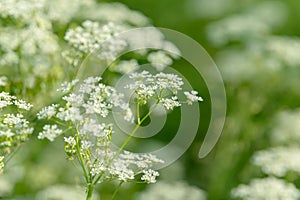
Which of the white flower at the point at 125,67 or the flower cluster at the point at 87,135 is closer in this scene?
the flower cluster at the point at 87,135

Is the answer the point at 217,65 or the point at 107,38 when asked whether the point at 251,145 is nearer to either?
the point at 217,65

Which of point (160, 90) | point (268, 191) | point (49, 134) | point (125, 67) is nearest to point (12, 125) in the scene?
point (49, 134)

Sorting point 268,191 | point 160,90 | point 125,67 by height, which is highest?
point 125,67

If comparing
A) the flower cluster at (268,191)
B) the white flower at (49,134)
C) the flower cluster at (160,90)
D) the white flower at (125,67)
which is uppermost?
the white flower at (125,67)

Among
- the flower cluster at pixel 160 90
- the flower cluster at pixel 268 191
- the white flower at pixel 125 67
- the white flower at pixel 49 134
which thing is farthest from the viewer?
the flower cluster at pixel 268 191

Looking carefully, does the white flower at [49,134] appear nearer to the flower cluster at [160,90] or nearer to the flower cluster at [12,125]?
the flower cluster at [12,125]

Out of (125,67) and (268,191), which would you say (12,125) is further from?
(268,191)

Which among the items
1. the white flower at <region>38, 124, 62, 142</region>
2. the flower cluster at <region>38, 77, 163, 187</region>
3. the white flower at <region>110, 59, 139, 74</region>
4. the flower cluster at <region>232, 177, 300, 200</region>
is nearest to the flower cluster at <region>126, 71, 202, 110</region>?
the flower cluster at <region>38, 77, 163, 187</region>

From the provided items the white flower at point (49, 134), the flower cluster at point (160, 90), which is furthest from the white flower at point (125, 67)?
the white flower at point (49, 134)
